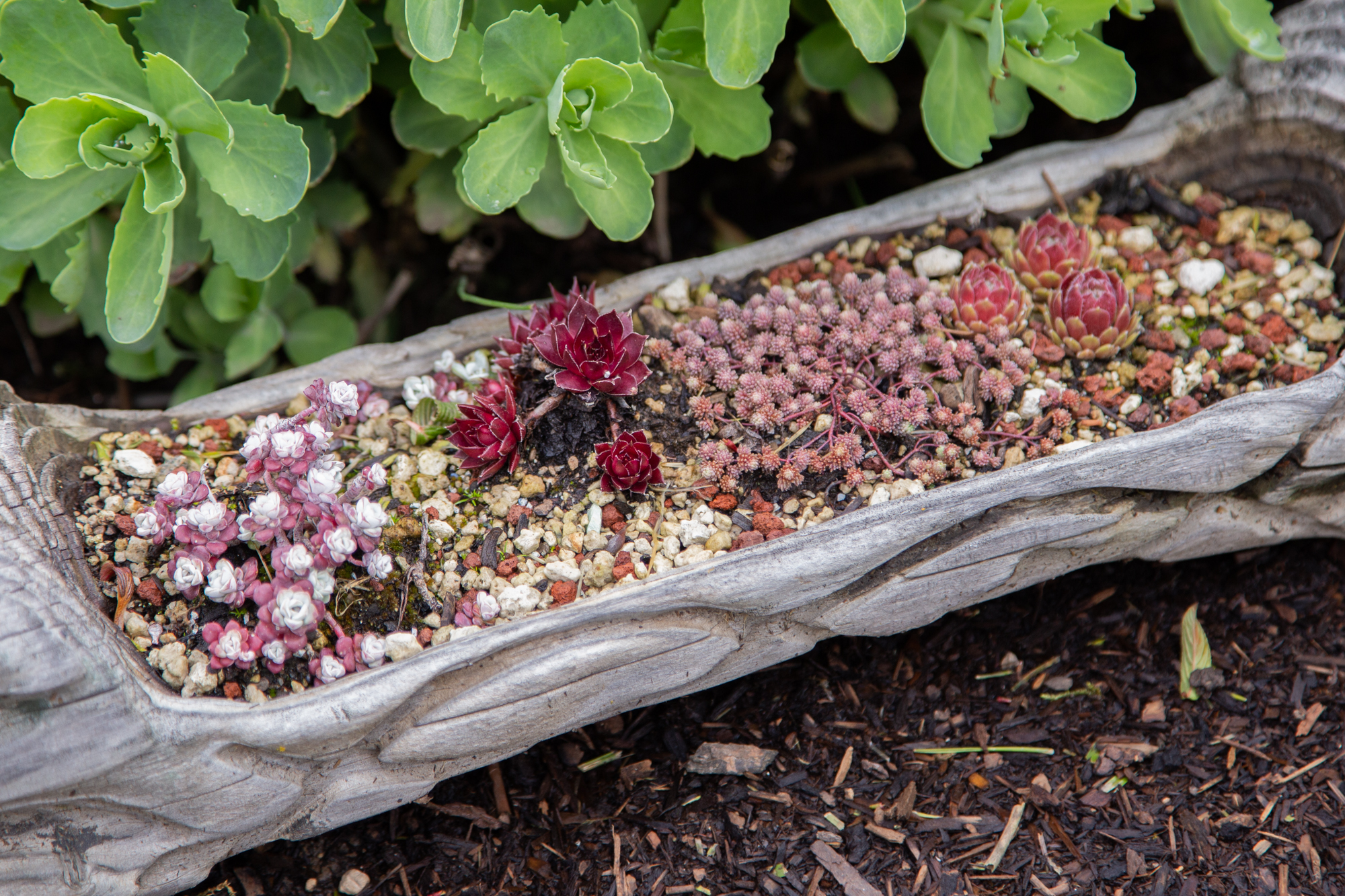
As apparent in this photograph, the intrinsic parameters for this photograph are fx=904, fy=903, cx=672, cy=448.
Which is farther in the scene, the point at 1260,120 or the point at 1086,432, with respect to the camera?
the point at 1260,120

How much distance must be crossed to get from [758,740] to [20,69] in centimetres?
188

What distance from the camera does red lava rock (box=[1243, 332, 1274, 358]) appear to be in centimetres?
191

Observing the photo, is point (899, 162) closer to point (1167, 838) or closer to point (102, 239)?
point (1167, 838)

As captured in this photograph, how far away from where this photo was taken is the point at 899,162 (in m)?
2.74

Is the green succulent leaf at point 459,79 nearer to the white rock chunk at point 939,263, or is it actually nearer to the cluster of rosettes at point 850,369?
the cluster of rosettes at point 850,369

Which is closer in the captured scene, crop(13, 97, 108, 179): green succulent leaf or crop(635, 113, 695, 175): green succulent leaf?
crop(13, 97, 108, 179): green succulent leaf

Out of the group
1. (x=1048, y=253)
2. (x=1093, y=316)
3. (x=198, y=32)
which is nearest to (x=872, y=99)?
(x=1048, y=253)

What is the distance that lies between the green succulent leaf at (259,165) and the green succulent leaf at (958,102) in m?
1.30

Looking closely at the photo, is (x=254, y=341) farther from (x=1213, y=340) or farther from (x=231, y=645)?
(x=1213, y=340)

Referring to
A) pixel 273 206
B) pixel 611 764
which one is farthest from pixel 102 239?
pixel 611 764

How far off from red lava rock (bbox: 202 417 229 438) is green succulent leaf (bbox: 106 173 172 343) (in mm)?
265

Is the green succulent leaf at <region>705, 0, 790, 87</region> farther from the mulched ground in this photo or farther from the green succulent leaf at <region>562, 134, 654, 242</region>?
the mulched ground

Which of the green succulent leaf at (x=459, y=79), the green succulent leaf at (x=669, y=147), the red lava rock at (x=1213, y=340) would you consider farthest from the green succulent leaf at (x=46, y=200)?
the red lava rock at (x=1213, y=340)

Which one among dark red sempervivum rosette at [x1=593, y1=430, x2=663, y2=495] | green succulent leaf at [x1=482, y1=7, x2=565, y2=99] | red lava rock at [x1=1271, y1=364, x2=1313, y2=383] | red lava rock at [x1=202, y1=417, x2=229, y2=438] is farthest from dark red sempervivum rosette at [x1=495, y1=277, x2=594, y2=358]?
red lava rock at [x1=1271, y1=364, x2=1313, y2=383]
